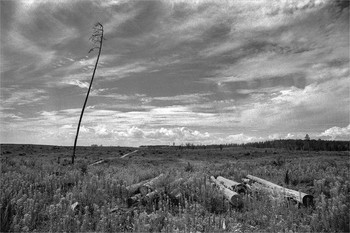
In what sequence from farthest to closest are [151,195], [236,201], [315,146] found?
[315,146]
[151,195]
[236,201]

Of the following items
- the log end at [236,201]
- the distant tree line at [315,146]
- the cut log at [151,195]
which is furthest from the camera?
the distant tree line at [315,146]

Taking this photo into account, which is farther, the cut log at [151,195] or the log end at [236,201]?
the cut log at [151,195]

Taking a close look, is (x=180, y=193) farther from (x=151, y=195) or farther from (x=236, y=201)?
(x=236, y=201)

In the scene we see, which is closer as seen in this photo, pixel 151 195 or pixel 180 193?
pixel 180 193

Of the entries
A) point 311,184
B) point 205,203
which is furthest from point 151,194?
point 311,184

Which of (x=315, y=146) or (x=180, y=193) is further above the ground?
(x=315, y=146)

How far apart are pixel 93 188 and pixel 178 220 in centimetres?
391

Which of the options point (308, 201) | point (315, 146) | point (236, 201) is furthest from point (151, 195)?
point (315, 146)

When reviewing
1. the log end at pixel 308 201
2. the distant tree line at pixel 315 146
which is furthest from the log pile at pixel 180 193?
the distant tree line at pixel 315 146

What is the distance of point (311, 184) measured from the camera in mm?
11734

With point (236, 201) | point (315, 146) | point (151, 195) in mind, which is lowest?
point (236, 201)

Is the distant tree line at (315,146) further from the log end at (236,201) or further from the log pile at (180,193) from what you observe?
the log end at (236,201)

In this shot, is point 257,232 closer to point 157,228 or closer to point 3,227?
point 157,228

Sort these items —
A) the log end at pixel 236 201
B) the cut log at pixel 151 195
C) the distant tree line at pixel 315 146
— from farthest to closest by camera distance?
the distant tree line at pixel 315 146
the cut log at pixel 151 195
the log end at pixel 236 201
